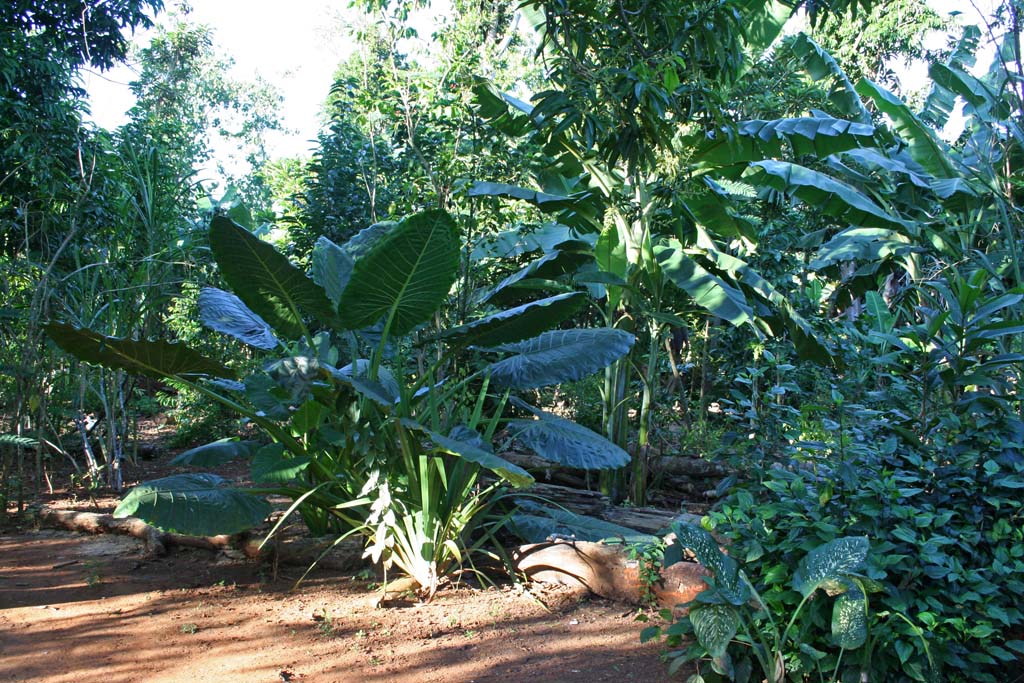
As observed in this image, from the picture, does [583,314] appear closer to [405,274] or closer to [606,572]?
[606,572]

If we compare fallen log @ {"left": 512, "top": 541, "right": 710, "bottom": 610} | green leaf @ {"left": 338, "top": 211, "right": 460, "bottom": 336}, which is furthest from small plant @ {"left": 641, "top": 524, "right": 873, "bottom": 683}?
green leaf @ {"left": 338, "top": 211, "right": 460, "bottom": 336}

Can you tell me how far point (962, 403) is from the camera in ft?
10.7

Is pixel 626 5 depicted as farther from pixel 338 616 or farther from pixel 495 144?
pixel 338 616

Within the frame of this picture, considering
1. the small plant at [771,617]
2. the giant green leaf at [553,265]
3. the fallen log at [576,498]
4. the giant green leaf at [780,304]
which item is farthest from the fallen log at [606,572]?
the giant green leaf at [780,304]

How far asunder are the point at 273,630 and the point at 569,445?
162 cm

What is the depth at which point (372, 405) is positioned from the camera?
396 centimetres

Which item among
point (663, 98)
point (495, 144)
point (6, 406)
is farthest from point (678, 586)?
point (6, 406)

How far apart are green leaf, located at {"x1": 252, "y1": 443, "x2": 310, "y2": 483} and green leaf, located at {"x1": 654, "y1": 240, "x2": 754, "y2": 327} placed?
117 inches

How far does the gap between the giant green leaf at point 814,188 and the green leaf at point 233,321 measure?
4266 mm

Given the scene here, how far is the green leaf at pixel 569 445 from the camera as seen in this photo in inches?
155

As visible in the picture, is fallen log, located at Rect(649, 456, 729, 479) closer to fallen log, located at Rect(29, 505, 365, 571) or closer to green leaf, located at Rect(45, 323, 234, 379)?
fallen log, located at Rect(29, 505, 365, 571)

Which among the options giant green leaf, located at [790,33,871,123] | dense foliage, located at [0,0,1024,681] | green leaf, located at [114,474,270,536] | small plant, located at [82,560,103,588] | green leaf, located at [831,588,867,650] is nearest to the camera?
green leaf, located at [831,588,867,650]

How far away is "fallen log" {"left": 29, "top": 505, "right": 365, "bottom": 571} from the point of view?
14.1ft

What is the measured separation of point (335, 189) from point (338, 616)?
4560 mm
